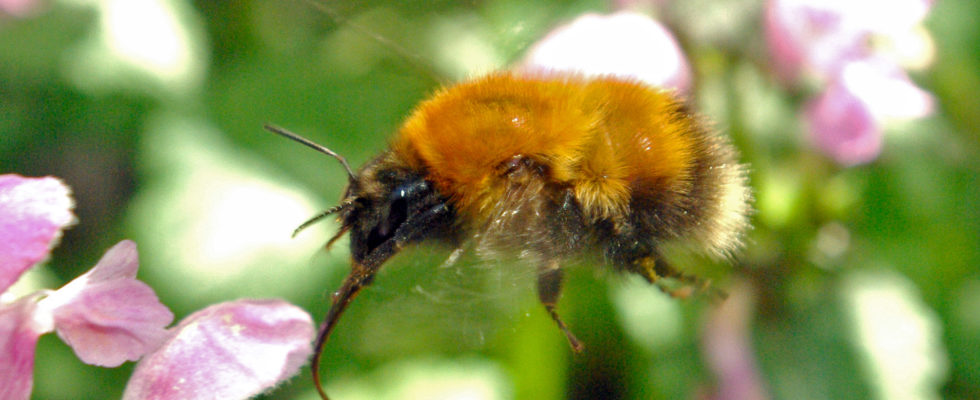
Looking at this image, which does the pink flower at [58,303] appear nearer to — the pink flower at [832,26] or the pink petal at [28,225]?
the pink petal at [28,225]

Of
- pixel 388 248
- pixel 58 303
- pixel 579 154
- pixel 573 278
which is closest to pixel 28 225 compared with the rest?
pixel 58 303

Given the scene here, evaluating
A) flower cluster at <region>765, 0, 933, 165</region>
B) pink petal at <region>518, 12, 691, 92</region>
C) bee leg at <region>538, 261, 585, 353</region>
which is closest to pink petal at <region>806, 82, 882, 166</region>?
flower cluster at <region>765, 0, 933, 165</region>

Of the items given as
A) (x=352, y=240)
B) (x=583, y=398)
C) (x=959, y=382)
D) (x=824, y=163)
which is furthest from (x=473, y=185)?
(x=959, y=382)

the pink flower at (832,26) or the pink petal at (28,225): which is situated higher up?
the pink petal at (28,225)

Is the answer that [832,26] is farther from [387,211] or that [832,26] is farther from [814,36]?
[387,211]

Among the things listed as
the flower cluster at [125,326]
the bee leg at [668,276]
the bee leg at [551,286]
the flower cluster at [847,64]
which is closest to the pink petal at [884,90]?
the flower cluster at [847,64]

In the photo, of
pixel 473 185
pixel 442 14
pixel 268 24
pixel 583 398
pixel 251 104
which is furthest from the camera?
pixel 268 24

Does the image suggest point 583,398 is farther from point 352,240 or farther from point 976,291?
point 352,240
